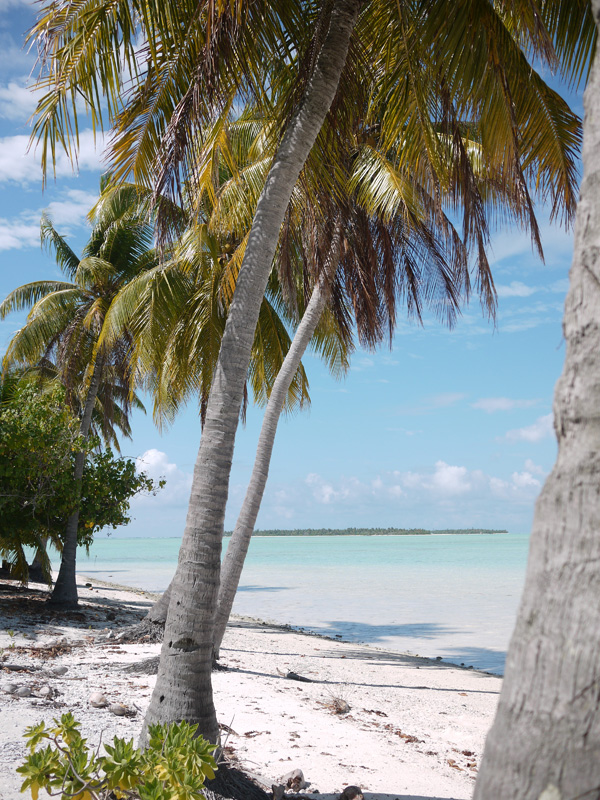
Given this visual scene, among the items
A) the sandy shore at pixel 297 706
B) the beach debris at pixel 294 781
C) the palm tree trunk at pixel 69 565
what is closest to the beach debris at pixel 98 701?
the sandy shore at pixel 297 706

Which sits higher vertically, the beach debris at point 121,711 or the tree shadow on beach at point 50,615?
the beach debris at point 121,711

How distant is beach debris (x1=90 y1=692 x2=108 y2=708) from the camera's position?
5.46 metres

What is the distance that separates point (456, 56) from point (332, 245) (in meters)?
3.17

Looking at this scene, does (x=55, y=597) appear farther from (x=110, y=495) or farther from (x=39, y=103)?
(x=39, y=103)

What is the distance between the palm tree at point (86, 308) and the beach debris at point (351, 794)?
982 cm

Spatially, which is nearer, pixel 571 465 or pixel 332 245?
pixel 571 465

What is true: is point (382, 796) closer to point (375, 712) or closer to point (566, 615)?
point (375, 712)

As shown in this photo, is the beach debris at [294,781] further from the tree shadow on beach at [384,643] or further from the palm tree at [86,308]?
the palm tree at [86,308]

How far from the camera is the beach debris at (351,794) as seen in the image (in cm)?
408

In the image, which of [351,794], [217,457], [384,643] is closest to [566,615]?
[217,457]

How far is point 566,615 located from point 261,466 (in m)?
7.48

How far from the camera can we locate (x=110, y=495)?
13867 millimetres

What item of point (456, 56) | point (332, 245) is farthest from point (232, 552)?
point (456, 56)

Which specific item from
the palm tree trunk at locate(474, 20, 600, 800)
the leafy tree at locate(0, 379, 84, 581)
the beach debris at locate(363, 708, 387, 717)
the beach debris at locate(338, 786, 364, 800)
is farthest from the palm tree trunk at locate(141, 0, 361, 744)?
the leafy tree at locate(0, 379, 84, 581)
